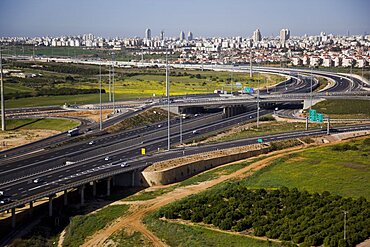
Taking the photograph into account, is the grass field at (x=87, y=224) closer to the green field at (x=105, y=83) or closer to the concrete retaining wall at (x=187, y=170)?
the concrete retaining wall at (x=187, y=170)

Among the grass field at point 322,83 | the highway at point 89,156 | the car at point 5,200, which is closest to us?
the car at point 5,200

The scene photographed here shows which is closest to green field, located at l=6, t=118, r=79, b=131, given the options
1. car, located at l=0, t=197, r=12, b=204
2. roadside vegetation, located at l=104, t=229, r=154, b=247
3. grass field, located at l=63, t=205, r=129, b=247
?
grass field, located at l=63, t=205, r=129, b=247

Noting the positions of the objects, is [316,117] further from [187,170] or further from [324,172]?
[187,170]

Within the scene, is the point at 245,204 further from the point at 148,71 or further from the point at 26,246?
the point at 148,71

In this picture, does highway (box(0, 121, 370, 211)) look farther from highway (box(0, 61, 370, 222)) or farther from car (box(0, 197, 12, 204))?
car (box(0, 197, 12, 204))

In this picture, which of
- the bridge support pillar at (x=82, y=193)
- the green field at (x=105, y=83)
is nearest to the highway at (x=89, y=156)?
the bridge support pillar at (x=82, y=193)
